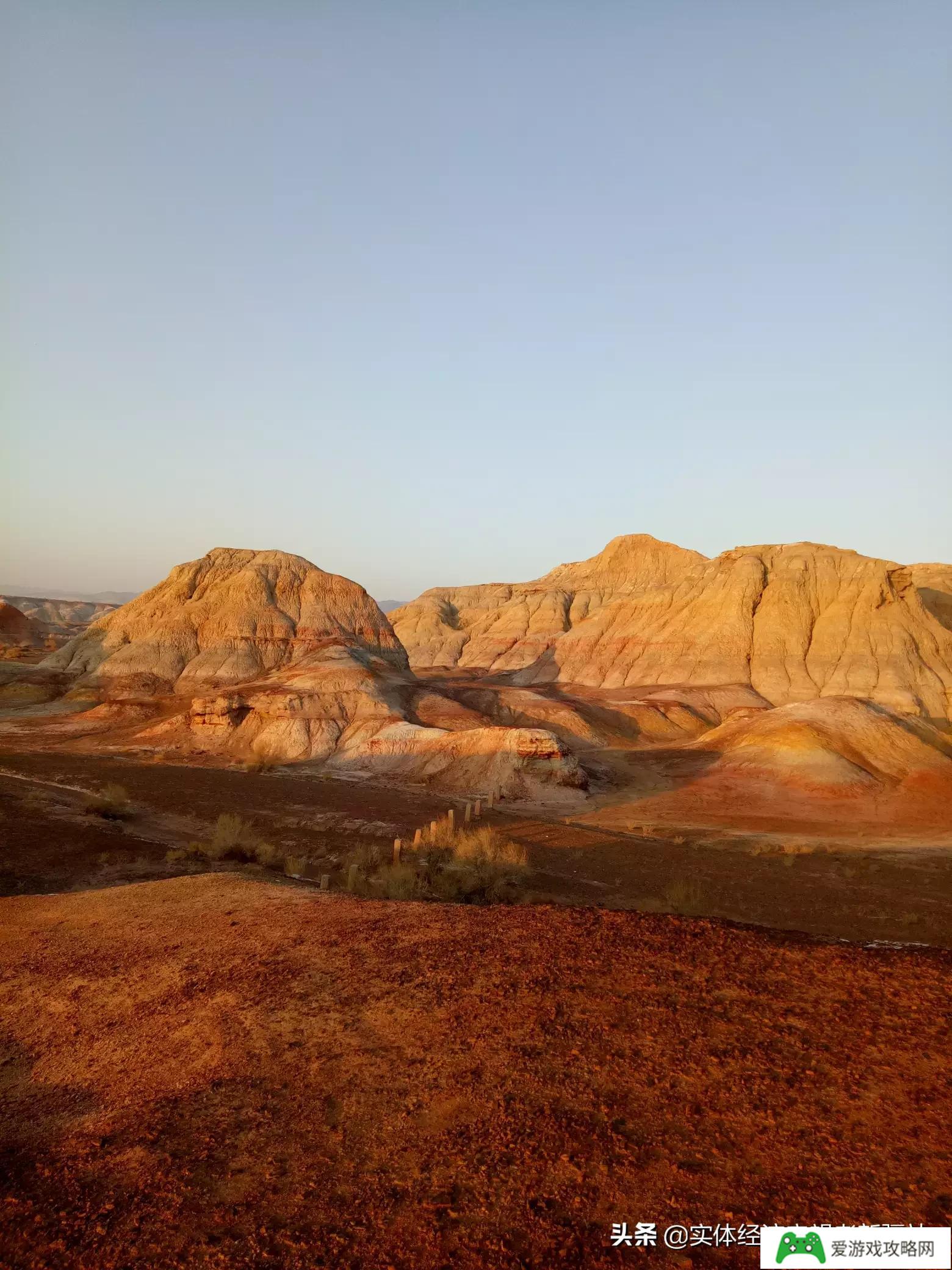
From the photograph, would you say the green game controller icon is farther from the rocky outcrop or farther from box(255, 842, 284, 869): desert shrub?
the rocky outcrop

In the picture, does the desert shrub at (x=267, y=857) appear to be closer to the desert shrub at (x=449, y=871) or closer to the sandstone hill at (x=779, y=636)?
the desert shrub at (x=449, y=871)

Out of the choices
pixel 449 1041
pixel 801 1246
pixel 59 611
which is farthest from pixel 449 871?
pixel 59 611

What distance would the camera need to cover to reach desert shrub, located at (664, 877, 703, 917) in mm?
14656

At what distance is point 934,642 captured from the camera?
54875 millimetres

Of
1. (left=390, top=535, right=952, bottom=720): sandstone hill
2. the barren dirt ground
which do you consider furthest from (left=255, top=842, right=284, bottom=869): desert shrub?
(left=390, top=535, right=952, bottom=720): sandstone hill

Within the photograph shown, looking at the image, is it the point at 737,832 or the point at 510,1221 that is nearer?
the point at 510,1221

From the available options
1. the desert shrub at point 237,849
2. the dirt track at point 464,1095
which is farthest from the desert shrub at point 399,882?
the dirt track at point 464,1095

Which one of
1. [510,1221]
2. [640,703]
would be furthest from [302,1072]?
[640,703]

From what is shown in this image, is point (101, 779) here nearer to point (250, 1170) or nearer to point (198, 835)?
point (198, 835)

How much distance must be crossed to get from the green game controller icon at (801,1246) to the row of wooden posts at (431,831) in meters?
10.4

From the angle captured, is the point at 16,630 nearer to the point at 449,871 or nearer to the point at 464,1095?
the point at 449,871

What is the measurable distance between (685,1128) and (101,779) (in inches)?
1205

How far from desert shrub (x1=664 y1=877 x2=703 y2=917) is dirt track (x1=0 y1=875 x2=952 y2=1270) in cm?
700

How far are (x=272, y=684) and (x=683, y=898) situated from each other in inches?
1486
